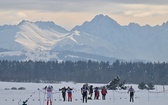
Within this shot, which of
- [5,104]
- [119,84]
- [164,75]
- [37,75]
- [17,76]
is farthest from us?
[37,75]

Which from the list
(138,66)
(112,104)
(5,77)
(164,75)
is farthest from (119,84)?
(138,66)

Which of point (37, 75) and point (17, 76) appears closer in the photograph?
point (17, 76)

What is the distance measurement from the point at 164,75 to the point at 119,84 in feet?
277

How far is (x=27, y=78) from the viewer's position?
186750 mm

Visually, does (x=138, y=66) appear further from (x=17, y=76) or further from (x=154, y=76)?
(x=17, y=76)

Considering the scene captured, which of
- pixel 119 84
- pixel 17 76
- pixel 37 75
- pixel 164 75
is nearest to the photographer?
pixel 119 84

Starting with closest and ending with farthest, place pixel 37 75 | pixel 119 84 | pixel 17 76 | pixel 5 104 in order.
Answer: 1. pixel 5 104
2. pixel 119 84
3. pixel 17 76
4. pixel 37 75

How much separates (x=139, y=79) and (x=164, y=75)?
408 inches

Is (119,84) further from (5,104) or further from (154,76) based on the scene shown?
(154,76)

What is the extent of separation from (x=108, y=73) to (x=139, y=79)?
690 inches

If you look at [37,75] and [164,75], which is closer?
[164,75]

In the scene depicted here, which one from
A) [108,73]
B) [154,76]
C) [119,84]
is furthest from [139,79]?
[119,84]

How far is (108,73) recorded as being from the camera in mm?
191000

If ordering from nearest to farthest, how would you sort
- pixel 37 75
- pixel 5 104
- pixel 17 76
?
pixel 5 104
pixel 17 76
pixel 37 75
